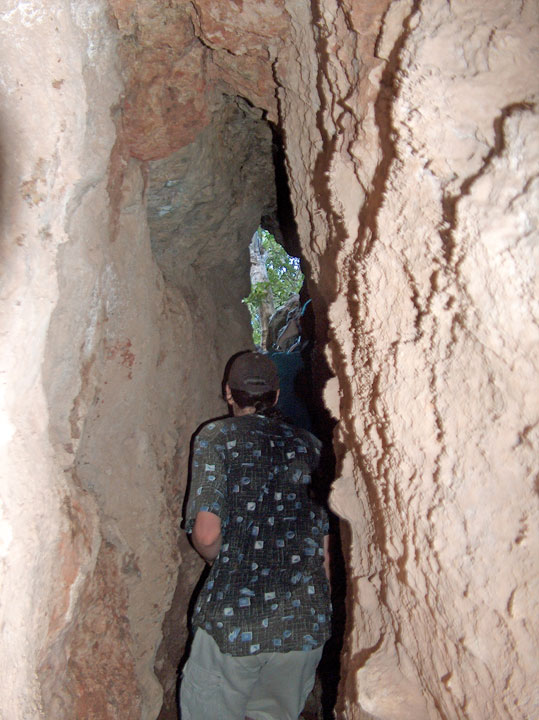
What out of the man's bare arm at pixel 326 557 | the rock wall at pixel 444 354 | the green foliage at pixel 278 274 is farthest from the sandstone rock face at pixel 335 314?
the green foliage at pixel 278 274

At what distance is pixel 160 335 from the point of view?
2.26m

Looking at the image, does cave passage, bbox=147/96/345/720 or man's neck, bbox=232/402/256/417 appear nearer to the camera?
man's neck, bbox=232/402/256/417

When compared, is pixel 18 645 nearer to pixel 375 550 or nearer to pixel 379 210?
pixel 375 550

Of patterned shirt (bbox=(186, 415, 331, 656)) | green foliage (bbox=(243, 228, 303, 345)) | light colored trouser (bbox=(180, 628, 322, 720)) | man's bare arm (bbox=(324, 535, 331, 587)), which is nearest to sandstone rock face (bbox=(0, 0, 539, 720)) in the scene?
light colored trouser (bbox=(180, 628, 322, 720))

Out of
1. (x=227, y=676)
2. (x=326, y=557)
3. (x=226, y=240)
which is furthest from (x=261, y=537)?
(x=226, y=240)

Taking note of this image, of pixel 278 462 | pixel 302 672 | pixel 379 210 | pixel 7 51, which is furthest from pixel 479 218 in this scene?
pixel 302 672

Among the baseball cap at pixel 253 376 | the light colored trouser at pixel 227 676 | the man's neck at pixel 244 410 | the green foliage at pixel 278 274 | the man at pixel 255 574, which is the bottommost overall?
the light colored trouser at pixel 227 676

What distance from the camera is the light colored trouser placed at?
1719 millimetres

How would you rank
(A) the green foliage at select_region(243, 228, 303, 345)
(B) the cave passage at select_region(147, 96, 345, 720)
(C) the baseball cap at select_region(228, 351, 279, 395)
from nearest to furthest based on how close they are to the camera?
(C) the baseball cap at select_region(228, 351, 279, 395) → (B) the cave passage at select_region(147, 96, 345, 720) → (A) the green foliage at select_region(243, 228, 303, 345)

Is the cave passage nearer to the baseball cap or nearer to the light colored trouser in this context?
the baseball cap

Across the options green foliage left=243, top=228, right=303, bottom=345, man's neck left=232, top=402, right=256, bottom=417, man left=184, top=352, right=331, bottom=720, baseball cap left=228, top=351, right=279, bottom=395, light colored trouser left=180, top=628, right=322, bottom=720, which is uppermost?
green foliage left=243, top=228, right=303, bottom=345

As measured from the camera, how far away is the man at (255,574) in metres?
1.69

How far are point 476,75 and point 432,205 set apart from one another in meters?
0.19

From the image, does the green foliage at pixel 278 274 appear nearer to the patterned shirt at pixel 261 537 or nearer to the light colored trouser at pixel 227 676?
the patterned shirt at pixel 261 537
